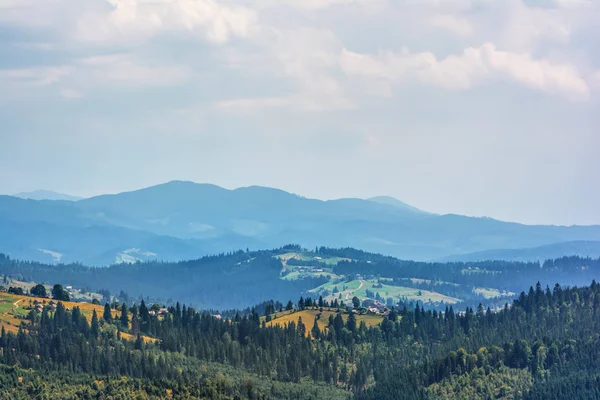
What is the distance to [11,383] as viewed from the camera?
188875mm

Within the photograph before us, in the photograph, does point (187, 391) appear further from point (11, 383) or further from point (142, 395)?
point (11, 383)

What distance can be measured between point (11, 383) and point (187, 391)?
33.0 meters

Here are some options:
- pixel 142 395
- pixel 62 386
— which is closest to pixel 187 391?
pixel 142 395

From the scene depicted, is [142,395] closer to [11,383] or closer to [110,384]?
[110,384]

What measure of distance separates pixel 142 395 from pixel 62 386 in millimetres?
15138

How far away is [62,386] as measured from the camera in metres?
191

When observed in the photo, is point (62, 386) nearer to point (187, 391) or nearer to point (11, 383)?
point (11, 383)

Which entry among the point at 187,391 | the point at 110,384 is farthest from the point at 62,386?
the point at 187,391

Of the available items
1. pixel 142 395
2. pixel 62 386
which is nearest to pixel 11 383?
pixel 62 386

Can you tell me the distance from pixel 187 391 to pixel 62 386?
23767 millimetres

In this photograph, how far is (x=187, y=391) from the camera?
19800 cm

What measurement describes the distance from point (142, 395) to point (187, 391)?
1032 cm

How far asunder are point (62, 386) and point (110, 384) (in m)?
9.15
